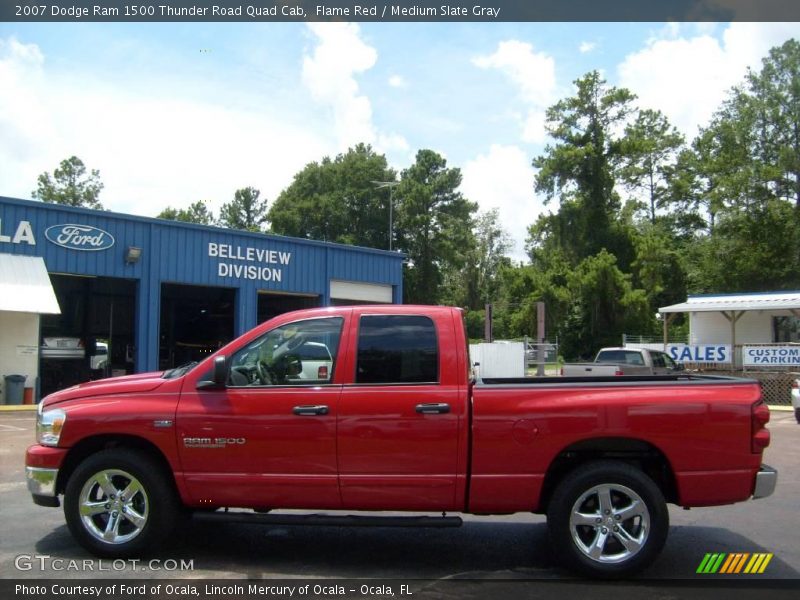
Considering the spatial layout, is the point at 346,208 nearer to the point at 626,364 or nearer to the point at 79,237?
the point at 79,237

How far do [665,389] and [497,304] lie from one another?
2699 inches

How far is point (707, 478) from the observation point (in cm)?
532

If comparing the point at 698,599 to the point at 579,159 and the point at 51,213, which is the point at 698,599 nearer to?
the point at 51,213

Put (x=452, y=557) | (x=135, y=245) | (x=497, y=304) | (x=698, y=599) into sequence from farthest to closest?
1. (x=497, y=304)
2. (x=135, y=245)
3. (x=452, y=557)
4. (x=698, y=599)

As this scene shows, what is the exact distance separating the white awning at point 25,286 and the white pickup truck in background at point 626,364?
1427cm

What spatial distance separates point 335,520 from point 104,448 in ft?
6.39

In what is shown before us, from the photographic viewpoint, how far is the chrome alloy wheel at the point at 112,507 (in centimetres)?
557

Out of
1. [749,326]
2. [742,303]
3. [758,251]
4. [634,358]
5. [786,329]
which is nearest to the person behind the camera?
[634,358]

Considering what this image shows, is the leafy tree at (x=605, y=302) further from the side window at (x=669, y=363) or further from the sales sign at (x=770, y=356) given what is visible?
the side window at (x=669, y=363)

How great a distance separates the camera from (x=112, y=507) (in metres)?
5.60

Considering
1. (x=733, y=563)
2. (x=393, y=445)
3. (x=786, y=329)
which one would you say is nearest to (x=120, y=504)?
(x=393, y=445)

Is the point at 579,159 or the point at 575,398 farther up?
the point at 579,159

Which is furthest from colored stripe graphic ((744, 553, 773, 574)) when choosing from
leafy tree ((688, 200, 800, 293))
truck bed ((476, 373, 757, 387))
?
leafy tree ((688, 200, 800, 293))

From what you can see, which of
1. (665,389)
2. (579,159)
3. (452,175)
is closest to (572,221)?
(579,159)
